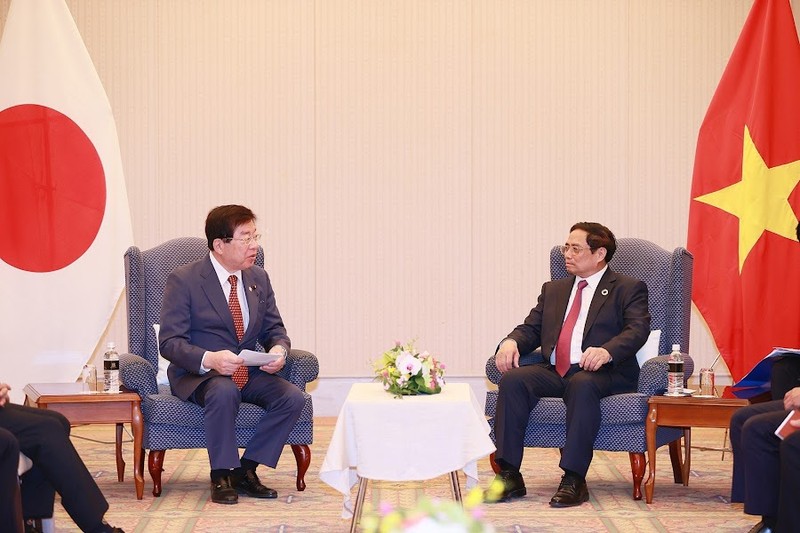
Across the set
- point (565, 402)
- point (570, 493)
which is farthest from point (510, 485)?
point (565, 402)

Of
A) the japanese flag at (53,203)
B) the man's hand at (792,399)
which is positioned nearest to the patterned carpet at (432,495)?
the man's hand at (792,399)

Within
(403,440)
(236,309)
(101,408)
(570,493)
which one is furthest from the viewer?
(236,309)

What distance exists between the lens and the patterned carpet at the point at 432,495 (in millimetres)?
4426

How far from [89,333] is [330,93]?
8.32 feet

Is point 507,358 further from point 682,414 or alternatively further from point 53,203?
point 53,203

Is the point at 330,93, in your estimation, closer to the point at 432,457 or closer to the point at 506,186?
the point at 506,186

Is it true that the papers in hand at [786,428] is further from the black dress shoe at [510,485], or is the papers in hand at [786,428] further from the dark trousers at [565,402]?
the black dress shoe at [510,485]

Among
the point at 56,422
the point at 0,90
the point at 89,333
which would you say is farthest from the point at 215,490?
the point at 0,90

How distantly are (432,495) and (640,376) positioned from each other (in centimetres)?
114

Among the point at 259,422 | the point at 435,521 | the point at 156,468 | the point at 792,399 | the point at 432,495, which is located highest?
the point at 435,521

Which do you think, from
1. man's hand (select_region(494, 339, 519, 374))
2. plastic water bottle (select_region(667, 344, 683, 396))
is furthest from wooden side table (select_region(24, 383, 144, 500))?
plastic water bottle (select_region(667, 344, 683, 396))

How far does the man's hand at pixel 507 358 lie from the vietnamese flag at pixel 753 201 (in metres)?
1.42

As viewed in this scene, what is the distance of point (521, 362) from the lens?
553 cm

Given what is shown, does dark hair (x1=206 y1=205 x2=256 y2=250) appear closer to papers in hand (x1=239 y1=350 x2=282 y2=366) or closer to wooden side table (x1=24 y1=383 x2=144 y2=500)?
papers in hand (x1=239 y1=350 x2=282 y2=366)
